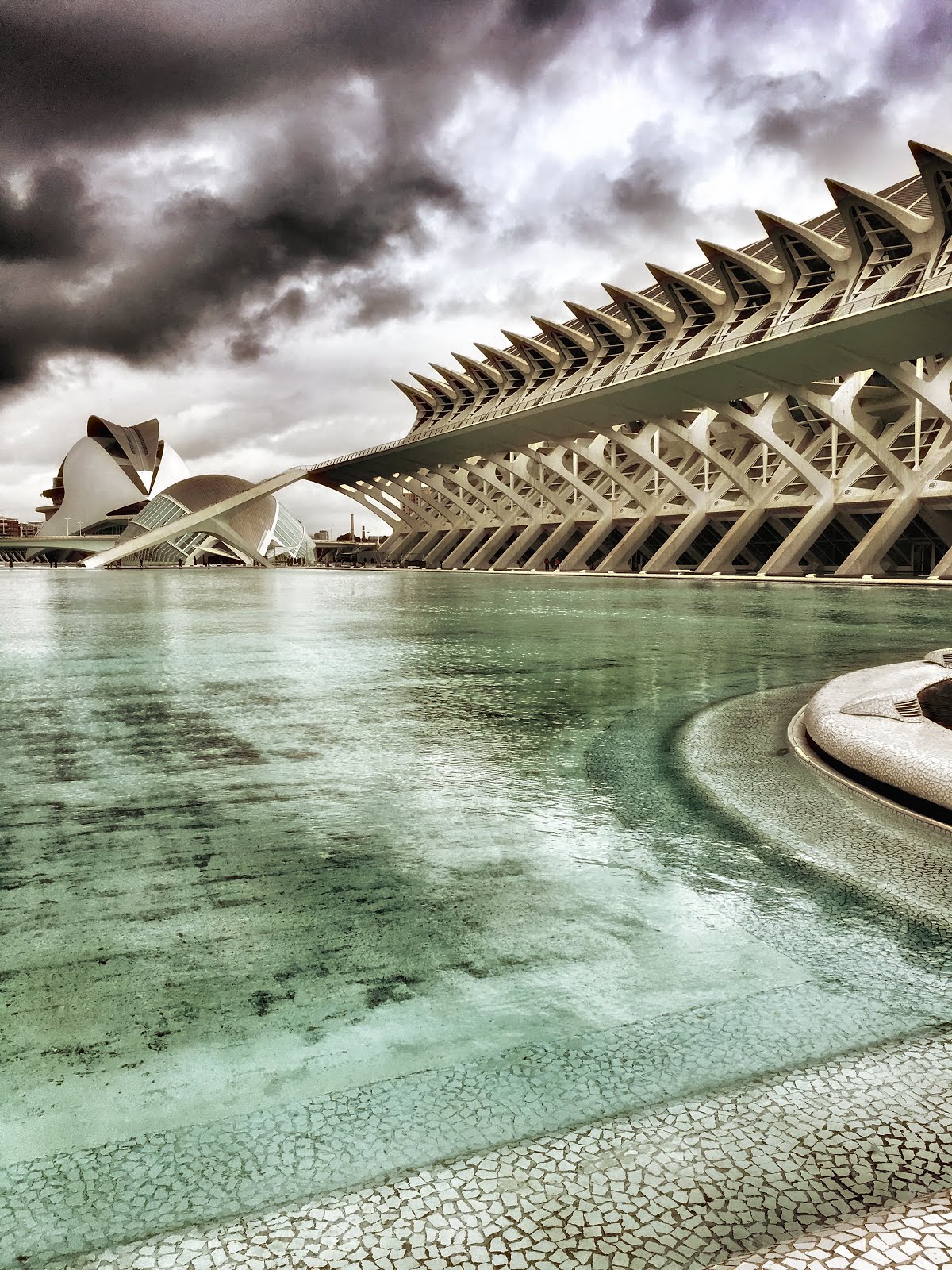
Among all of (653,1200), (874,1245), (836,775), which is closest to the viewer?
(874,1245)

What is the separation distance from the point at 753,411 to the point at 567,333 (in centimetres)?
1147

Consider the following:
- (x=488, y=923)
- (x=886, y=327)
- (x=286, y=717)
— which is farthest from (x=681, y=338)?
(x=488, y=923)

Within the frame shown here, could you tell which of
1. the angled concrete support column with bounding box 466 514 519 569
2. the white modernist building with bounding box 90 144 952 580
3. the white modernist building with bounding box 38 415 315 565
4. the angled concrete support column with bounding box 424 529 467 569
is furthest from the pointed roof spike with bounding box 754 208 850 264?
the white modernist building with bounding box 38 415 315 565

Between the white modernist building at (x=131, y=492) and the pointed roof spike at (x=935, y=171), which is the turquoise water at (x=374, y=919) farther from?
the white modernist building at (x=131, y=492)

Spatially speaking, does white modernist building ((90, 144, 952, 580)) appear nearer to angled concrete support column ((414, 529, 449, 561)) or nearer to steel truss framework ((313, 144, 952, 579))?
steel truss framework ((313, 144, 952, 579))

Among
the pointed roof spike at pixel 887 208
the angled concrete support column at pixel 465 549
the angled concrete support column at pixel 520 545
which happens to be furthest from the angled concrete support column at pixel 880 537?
the angled concrete support column at pixel 465 549

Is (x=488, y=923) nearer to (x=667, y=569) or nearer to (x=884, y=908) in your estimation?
(x=884, y=908)

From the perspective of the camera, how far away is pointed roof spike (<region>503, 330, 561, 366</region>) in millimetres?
48166

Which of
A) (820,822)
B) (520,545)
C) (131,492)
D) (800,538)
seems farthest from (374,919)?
(131,492)

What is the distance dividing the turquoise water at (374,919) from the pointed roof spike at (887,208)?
28.8 meters

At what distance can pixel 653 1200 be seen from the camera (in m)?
1.21

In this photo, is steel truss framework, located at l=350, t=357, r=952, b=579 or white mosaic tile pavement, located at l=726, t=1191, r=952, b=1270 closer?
white mosaic tile pavement, located at l=726, t=1191, r=952, b=1270

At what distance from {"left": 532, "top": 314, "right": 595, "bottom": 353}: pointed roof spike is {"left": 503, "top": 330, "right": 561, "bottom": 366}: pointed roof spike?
1.43 metres

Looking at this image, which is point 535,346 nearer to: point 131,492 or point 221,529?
point 221,529
